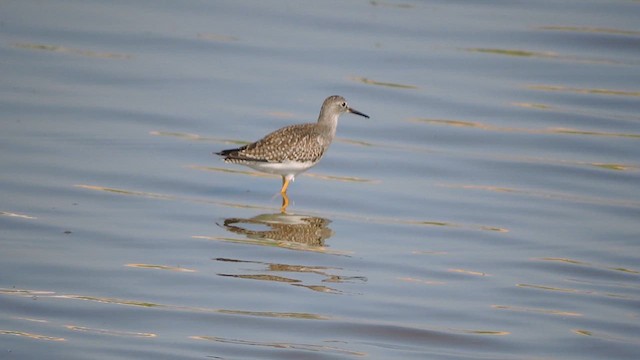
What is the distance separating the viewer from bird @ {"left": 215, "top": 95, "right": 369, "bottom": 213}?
38.2 ft

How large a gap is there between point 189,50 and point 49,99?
8.58ft

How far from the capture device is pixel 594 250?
10320 millimetres

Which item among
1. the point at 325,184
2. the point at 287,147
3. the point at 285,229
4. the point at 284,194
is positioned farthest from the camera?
the point at 325,184

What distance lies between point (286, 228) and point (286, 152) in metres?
1.31

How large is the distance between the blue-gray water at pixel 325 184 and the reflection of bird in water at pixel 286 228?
0.03 metres

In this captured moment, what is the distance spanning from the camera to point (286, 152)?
1181 cm

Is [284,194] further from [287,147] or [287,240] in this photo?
[287,240]

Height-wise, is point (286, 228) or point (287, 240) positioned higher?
point (286, 228)

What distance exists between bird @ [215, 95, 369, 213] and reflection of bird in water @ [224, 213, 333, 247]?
1.08ft

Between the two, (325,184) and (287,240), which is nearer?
(287,240)

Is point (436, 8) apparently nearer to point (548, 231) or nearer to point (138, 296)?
point (548, 231)

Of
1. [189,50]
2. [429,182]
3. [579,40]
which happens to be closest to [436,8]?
[579,40]

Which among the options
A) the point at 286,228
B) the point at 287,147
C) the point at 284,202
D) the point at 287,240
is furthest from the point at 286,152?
the point at 287,240

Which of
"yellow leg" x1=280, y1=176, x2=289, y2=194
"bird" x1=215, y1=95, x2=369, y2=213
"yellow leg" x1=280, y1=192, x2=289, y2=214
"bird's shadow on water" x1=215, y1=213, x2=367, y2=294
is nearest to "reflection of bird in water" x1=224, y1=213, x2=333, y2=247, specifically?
"bird's shadow on water" x1=215, y1=213, x2=367, y2=294
